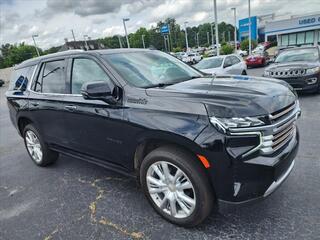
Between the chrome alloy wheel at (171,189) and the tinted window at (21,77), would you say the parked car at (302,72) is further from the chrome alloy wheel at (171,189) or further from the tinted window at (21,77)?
the tinted window at (21,77)

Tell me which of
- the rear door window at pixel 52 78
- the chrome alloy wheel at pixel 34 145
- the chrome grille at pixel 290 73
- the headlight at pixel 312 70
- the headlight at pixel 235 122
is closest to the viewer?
the headlight at pixel 235 122

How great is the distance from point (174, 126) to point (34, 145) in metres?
3.34

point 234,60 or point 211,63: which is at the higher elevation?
point 211,63

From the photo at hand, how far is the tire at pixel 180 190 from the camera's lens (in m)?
2.46

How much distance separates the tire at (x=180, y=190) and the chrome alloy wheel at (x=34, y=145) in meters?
2.60

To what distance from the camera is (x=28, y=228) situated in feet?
10.1

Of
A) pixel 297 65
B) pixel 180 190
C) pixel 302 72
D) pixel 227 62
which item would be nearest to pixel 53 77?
pixel 180 190

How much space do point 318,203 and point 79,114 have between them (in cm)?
297

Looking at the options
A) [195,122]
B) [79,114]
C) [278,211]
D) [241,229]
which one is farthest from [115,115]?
[278,211]

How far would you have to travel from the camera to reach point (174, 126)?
2477 millimetres

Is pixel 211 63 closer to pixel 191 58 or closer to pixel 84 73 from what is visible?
pixel 84 73

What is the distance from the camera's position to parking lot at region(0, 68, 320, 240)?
268 centimetres

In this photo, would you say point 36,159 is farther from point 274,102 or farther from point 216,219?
point 274,102

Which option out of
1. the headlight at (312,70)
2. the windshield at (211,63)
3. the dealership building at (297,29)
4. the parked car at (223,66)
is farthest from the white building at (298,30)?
the headlight at (312,70)
